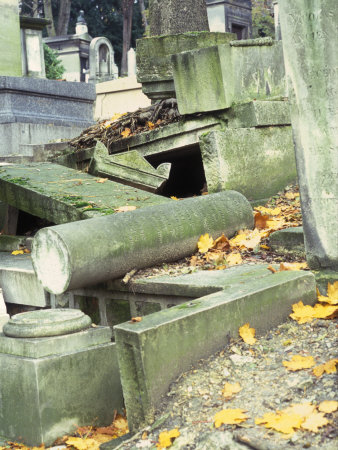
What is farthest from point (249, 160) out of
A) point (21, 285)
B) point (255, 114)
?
point (21, 285)

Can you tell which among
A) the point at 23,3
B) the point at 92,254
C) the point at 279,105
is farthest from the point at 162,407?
the point at 23,3

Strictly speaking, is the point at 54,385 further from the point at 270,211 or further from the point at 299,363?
the point at 270,211

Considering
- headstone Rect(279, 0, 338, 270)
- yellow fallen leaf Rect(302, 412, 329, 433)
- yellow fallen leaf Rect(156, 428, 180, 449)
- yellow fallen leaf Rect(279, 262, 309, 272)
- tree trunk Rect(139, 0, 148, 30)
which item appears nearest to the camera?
yellow fallen leaf Rect(302, 412, 329, 433)

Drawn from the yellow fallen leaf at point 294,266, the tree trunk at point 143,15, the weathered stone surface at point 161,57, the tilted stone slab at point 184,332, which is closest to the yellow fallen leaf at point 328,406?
the tilted stone slab at point 184,332

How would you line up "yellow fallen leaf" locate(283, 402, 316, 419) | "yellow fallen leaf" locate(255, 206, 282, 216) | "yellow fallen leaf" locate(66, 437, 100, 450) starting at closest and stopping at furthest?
"yellow fallen leaf" locate(283, 402, 316, 419) → "yellow fallen leaf" locate(66, 437, 100, 450) → "yellow fallen leaf" locate(255, 206, 282, 216)

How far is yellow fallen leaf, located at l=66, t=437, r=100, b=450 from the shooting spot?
10.6ft

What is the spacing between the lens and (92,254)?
376 centimetres

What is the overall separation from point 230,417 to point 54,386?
3.56 ft

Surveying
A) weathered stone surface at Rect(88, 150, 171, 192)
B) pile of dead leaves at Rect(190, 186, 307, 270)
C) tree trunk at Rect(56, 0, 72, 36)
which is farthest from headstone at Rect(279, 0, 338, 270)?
tree trunk at Rect(56, 0, 72, 36)

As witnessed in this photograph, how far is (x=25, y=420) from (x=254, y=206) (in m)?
3.19

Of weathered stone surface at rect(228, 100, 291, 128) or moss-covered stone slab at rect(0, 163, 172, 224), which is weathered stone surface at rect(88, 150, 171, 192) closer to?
moss-covered stone slab at rect(0, 163, 172, 224)

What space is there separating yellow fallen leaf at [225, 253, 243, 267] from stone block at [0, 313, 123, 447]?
1.05 metres

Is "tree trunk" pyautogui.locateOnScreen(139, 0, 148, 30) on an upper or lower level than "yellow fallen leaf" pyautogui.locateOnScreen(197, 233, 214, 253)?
upper

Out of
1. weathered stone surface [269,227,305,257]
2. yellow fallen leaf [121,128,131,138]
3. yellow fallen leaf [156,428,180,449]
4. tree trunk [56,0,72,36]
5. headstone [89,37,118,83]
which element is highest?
tree trunk [56,0,72,36]
